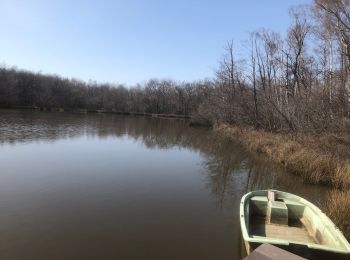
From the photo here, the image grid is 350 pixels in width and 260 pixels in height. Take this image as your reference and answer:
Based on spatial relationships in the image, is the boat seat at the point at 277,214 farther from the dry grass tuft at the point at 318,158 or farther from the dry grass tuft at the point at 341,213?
the dry grass tuft at the point at 318,158

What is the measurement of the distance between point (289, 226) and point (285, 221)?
155 mm

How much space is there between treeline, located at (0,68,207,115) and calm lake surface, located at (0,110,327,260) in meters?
62.9

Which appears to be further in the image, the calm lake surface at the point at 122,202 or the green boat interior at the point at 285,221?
the green boat interior at the point at 285,221

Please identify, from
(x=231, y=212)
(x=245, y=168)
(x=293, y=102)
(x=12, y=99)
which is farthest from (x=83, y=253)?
(x=12, y=99)

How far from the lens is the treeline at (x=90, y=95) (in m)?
82.2

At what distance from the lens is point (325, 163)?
13.9 m

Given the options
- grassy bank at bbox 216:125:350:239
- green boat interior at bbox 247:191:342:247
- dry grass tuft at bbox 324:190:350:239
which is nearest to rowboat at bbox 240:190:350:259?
green boat interior at bbox 247:191:342:247

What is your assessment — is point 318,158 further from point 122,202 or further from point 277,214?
point 122,202

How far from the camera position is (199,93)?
292 ft

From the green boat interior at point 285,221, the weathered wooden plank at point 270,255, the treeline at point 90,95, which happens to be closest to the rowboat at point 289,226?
the green boat interior at point 285,221

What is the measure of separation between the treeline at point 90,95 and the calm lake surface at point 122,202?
62876 mm

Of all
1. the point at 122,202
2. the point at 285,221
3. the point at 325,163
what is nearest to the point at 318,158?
the point at 325,163

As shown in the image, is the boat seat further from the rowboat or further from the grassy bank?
the grassy bank

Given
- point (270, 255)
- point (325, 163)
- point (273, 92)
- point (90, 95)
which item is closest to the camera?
point (270, 255)
